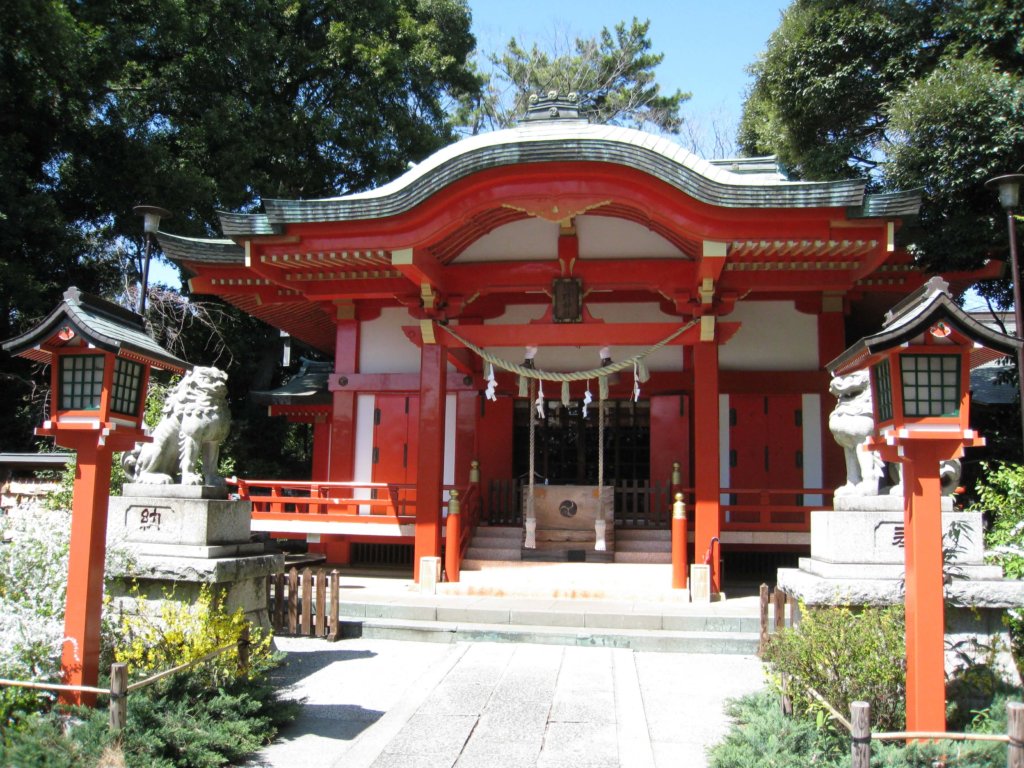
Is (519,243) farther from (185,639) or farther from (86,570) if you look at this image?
(86,570)

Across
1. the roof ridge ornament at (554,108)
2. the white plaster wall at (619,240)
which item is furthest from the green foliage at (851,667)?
the roof ridge ornament at (554,108)

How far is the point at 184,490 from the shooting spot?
7430 millimetres

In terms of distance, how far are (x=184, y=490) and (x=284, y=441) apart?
17078mm

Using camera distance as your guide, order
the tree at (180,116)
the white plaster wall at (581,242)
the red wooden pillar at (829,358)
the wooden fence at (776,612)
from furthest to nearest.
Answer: the tree at (180,116) → the red wooden pillar at (829,358) → the white plaster wall at (581,242) → the wooden fence at (776,612)

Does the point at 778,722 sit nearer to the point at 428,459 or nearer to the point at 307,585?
the point at 307,585

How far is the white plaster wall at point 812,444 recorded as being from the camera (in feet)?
41.6

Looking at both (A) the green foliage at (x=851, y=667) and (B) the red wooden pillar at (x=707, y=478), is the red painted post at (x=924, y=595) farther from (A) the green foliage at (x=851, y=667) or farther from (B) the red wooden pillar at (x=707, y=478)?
(B) the red wooden pillar at (x=707, y=478)

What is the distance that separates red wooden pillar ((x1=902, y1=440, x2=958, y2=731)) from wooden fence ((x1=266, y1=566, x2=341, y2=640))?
5.86 metres

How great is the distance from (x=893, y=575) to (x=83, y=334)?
6112 millimetres

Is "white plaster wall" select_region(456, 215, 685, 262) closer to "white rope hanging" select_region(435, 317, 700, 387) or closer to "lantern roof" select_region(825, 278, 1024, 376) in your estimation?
"white rope hanging" select_region(435, 317, 700, 387)

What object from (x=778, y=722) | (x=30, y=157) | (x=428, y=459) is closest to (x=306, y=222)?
(x=428, y=459)

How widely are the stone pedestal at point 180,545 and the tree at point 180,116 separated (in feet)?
33.9

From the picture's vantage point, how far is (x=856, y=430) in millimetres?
6840

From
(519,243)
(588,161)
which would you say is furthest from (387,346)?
(588,161)
